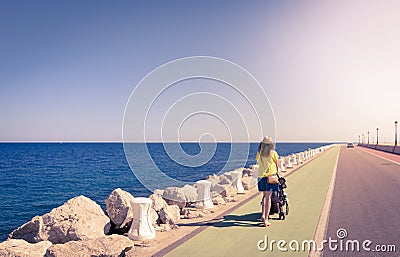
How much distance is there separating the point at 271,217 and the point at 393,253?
3.26m

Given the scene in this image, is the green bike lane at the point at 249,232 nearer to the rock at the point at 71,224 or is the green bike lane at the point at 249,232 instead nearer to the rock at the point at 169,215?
the rock at the point at 169,215

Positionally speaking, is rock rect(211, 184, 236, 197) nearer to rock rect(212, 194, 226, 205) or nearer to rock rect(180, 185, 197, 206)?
rock rect(212, 194, 226, 205)

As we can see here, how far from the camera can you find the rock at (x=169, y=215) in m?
8.22

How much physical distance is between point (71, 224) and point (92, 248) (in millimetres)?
2268

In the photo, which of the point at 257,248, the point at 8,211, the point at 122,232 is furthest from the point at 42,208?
the point at 257,248

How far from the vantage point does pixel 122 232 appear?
8.77 metres

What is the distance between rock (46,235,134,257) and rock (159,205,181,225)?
7.60 ft

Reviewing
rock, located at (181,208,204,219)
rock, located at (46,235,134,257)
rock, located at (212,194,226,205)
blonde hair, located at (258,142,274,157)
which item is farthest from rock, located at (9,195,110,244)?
blonde hair, located at (258,142,274,157)

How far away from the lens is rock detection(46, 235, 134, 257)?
18.3 ft

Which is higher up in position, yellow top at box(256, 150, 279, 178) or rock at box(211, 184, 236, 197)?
yellow top at box(256, 150, 279, 178)

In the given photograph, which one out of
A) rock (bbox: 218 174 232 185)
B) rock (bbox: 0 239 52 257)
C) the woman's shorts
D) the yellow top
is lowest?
rock (bbox: 0 239 52 257)

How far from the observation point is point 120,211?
8516 mm

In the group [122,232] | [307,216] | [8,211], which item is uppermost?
[307,216]

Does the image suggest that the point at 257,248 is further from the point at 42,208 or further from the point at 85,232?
the point at 42,208
